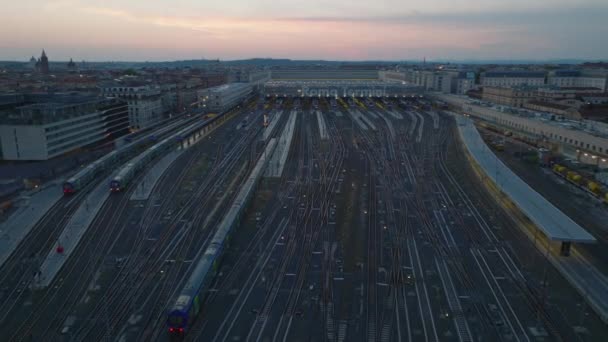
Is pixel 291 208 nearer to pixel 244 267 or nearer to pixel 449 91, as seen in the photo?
pixel 244 267

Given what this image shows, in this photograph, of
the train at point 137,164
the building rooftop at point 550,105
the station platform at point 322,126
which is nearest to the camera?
the train at point 137,164

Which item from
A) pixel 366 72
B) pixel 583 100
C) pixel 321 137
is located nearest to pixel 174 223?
pixel 321 137

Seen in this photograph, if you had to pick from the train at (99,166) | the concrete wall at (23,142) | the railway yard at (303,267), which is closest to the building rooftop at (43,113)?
the concrete wall at (23,142)

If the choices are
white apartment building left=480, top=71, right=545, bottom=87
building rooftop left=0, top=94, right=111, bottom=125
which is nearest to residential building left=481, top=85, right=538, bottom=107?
white apartment building left=480, top=71, right=545, bottom=87

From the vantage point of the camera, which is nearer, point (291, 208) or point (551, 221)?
point (551, 221)

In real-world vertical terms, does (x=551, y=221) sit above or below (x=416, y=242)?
above

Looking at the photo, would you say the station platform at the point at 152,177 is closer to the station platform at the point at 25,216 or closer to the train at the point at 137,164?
the train at the point at 137,164

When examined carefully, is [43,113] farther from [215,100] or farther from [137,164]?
[215,100]
